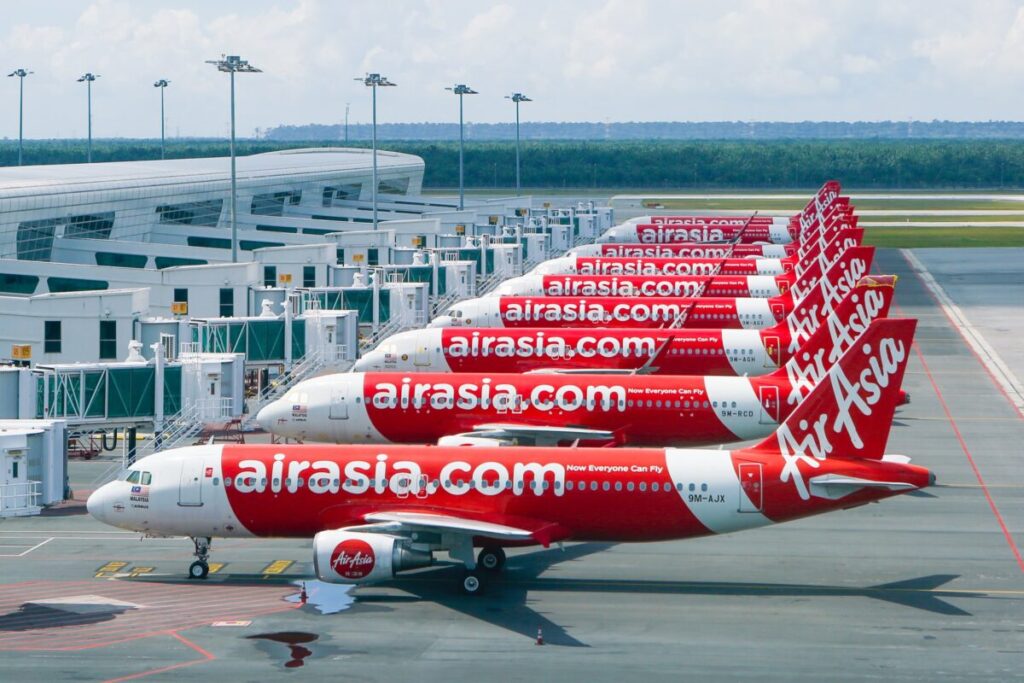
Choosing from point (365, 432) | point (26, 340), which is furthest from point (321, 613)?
point (26, 340)

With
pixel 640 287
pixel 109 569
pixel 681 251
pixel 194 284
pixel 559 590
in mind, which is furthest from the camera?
pixel 681 251

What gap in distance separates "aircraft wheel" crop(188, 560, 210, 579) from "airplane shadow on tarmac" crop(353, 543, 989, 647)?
16.3 feet

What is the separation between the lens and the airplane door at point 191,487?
4494 cm

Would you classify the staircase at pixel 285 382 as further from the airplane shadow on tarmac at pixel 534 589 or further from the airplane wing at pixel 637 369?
the airplane shadow on tarmac at pixel 534 589

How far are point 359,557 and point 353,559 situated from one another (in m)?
0.17

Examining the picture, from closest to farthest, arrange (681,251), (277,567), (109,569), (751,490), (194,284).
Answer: (751,490) < (109,569) < (277,567) < (194,284) < (681,251)

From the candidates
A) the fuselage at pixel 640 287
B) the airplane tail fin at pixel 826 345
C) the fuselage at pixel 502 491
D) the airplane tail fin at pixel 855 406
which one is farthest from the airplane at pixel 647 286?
→ the fuselage at pixel 502 491

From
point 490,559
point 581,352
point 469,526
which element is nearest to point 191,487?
point 469,526

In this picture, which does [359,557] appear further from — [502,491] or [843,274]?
[843,274]

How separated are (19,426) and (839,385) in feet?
80.3

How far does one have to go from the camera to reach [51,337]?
63.1 m

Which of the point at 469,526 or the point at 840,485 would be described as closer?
the point at 469,526

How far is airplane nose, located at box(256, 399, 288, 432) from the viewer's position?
60000 mm

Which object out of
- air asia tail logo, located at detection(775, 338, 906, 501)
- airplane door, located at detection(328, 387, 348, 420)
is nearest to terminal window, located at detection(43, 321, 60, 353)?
airplane door, located at detection(328, 387, 348, 420)
